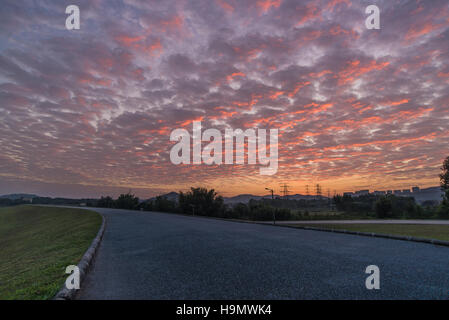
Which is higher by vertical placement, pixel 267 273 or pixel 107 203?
pixel 267 273

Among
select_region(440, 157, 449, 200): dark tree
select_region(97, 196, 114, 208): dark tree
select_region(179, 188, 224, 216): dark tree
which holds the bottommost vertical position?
select_region(97, 196, 114, 208): dark tree

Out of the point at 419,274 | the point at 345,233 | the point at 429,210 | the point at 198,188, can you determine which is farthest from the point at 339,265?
the point at 429,210

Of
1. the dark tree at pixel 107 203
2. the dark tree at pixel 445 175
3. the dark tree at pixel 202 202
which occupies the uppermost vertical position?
the dark tree at pixel 445 175

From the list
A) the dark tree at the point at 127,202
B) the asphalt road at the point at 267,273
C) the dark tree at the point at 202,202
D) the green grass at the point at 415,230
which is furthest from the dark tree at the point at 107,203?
the asphalt road at the point at 267,273

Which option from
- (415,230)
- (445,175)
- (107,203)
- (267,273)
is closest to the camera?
(267,273)

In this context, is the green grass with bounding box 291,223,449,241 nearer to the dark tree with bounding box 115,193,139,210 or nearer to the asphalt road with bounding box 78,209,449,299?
the asphalt road with bounding box 78,209,449,299

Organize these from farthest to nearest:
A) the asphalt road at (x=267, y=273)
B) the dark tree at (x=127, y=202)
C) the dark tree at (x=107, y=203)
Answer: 1. the dark tree at (x=107, y=203)
2. the dark tree at (x=127, y=202)
3. the asphalt road at (x=267, y=273)

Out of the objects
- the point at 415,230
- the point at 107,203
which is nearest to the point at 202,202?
the point at 415,230

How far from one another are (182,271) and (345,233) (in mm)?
11096

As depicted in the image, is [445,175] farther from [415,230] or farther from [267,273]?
[267,273]

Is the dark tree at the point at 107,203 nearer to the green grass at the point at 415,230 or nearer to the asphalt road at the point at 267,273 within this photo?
Result: the green grass at the point at 415,230

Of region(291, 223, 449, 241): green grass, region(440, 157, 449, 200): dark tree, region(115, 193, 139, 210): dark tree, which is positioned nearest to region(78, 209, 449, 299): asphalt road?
region(291, 223, 449, 241): green grass

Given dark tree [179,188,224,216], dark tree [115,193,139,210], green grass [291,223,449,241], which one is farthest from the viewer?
dark tree [115,193,139,210]

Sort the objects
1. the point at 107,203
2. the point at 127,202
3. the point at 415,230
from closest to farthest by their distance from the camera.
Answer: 1. the point at 415,230
2. the point at 127,202
3. the point at 107,203
